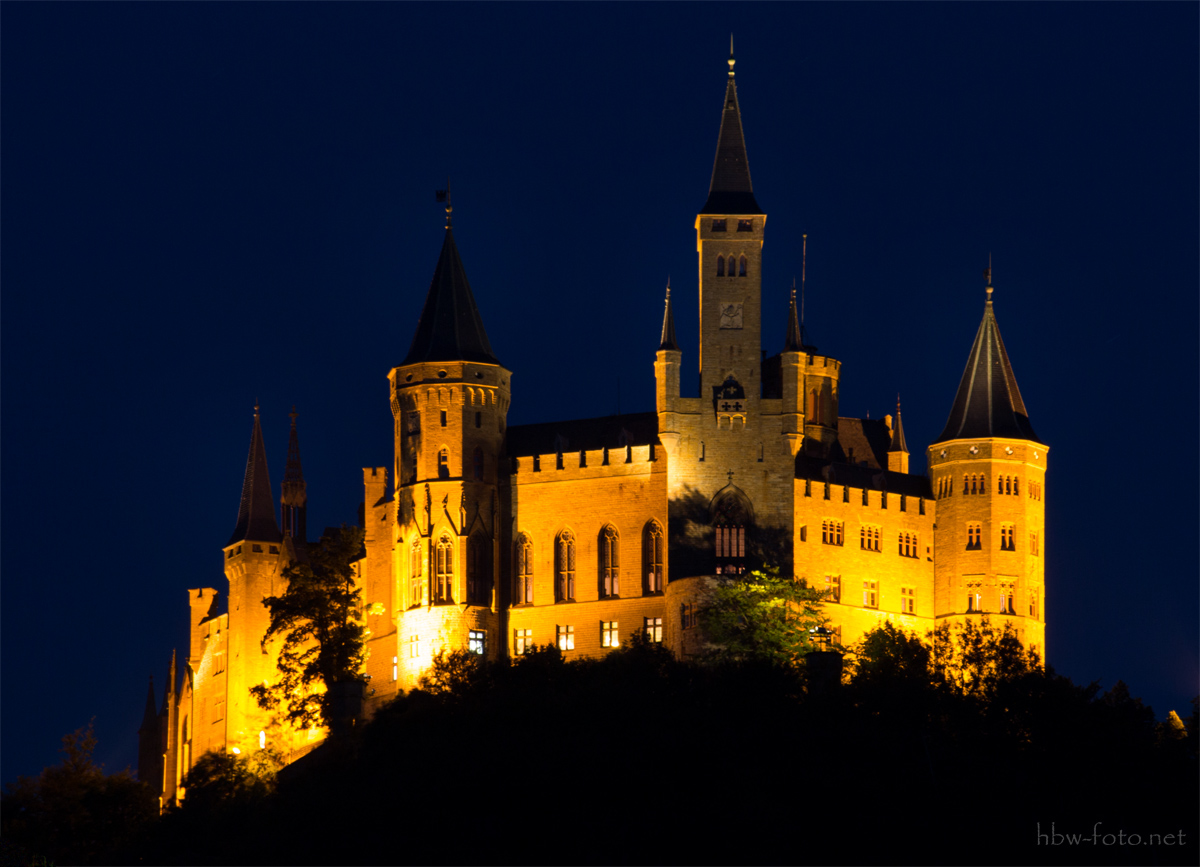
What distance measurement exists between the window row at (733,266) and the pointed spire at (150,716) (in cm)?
4507

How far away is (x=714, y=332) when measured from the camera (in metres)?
106

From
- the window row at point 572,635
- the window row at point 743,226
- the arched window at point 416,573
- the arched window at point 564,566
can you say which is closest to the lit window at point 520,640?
the window row at point 572,635

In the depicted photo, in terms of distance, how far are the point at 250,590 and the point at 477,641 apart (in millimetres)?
14472

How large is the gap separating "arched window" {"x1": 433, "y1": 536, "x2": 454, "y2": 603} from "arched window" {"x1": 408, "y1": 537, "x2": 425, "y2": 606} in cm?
57

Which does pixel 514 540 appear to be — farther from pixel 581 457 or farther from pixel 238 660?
pixel 238 660

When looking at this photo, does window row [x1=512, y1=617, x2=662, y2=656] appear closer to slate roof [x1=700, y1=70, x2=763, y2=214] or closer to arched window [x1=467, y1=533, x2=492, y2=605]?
arched window [x1=467, y1=533, x2=492, y2=605]

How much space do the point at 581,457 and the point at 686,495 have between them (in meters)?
5.16

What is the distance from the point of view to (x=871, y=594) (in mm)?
106938

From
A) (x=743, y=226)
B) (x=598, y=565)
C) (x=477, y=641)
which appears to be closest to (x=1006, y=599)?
(x=598, y=565)

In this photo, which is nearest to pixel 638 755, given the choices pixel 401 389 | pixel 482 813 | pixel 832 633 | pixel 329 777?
pixel 482 813

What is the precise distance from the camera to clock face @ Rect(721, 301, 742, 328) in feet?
349

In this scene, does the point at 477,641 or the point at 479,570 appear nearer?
the point at 477,641

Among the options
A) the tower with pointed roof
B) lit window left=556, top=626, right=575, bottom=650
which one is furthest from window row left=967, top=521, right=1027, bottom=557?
the tower with pointed roof

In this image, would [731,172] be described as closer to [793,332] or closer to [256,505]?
[793,332]
